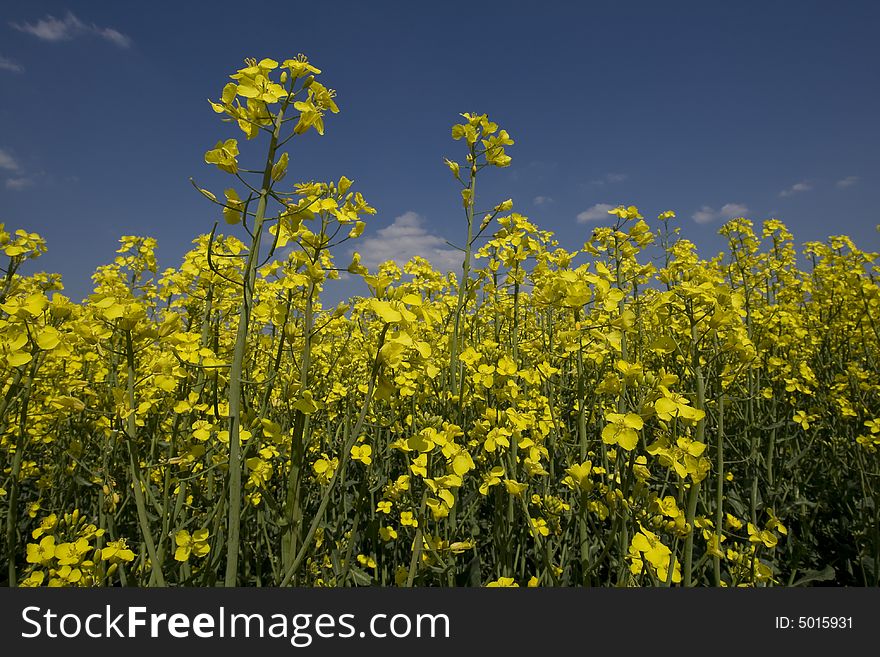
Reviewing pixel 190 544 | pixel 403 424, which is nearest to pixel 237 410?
pixel 190 544

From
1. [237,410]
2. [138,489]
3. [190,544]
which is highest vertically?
[237,410]

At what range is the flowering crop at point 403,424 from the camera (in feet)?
5.15

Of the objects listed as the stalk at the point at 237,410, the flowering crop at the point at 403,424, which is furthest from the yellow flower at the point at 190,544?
the stalk at the point at 237,410

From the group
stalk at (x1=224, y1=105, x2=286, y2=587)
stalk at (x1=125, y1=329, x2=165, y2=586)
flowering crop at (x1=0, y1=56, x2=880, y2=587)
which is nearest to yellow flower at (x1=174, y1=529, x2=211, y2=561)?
flowering crop at (x1=0, y1=56, x2=880, y2=587)

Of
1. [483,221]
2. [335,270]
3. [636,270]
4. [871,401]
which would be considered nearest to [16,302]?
[335,270]

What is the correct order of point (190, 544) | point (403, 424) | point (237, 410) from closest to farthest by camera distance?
point (237, 410)
point (190, 544)
point (403, 424)

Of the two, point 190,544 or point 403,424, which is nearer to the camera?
point 190,544

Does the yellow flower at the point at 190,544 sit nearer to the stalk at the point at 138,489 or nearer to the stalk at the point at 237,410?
the stalk at the point at 138,489

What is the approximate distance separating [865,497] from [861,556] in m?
0.77

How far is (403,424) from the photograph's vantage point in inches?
159

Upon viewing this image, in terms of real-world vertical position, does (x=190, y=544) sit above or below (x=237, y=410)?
below

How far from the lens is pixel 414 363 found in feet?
5.31

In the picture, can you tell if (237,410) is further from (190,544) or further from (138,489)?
(190,544)

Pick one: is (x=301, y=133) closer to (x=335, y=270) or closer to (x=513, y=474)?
(x=335, y=270)
